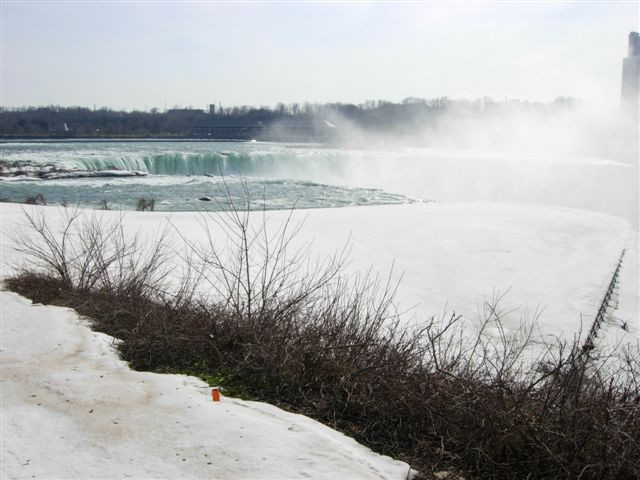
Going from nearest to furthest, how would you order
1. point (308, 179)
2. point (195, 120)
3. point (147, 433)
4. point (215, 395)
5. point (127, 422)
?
1. point (147, 433)
2. point (127, 422)
3. point (215, 395)
4. point (308, 179)
5. point (195, 120)

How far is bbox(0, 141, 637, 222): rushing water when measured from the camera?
33312 millimetres

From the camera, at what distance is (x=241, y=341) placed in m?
5.59

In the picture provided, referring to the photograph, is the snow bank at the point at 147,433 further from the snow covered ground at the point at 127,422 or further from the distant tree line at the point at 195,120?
the distant tree line at the point at 195,120

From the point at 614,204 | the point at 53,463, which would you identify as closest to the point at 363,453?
the point at 53,463

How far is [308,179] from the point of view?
50.9m

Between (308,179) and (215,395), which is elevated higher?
(215,395)

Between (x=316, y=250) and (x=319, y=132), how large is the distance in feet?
305

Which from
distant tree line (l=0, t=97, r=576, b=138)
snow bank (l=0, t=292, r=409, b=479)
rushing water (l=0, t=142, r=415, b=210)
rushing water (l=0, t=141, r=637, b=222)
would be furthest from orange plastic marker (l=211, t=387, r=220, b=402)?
distant tree line (l=0, t=97, r=576, b=138)

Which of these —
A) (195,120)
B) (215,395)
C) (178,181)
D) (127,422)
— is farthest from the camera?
(195,120)

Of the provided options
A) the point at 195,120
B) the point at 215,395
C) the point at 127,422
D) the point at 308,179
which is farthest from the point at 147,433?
the point at 195,120

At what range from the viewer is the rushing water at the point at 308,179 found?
33312 mm

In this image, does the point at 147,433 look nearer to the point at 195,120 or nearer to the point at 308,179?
the point at 308,179

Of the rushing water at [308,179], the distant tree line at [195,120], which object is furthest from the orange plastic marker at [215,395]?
the distant tree line at [195,120]

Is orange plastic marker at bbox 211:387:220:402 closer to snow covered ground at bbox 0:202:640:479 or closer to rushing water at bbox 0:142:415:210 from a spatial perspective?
snow covered ground at bbox 0:202:640:479
